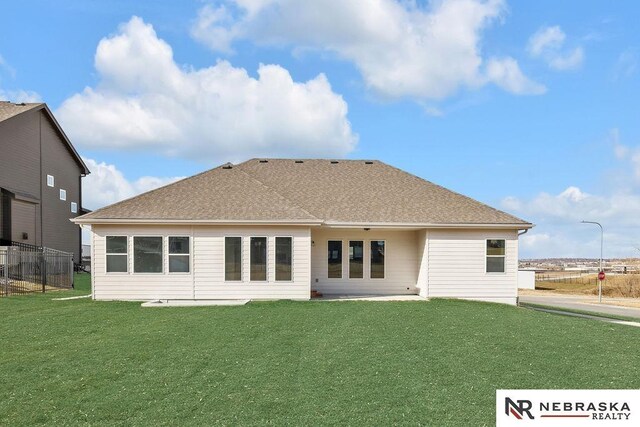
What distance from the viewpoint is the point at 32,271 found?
22.4 metres

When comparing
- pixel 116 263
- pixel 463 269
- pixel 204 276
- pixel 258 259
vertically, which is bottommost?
pixel 204 276

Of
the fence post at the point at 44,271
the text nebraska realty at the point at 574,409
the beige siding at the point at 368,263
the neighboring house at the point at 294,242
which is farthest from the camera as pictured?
the fence post at the point at 44,271

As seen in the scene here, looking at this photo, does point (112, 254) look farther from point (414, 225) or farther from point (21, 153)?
point (21, 153)

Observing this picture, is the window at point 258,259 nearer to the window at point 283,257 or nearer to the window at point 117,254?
the window at point 283,257

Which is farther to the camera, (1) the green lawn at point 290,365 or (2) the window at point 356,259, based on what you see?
(2) the window at point 356,259

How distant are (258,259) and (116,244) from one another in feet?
16.8

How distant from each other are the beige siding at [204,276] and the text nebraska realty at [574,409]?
11091 millimetres

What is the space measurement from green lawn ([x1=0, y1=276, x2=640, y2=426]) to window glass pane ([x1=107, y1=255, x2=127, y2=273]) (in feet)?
10.1

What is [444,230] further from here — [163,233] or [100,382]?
[100,382]

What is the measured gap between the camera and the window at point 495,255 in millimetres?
17625

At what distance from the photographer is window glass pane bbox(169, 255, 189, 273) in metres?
16.6

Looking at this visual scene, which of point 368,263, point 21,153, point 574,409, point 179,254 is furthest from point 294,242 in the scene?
point 21,153

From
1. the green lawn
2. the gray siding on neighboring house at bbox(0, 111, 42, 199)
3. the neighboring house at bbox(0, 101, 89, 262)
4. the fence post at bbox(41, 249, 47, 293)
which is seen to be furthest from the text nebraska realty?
the gray siding on neighboring house at bbox(0, 111, 42, 199)

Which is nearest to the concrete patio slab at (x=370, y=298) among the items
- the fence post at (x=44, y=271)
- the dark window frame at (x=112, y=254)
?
the dark window frame at (x=112, y=254)
